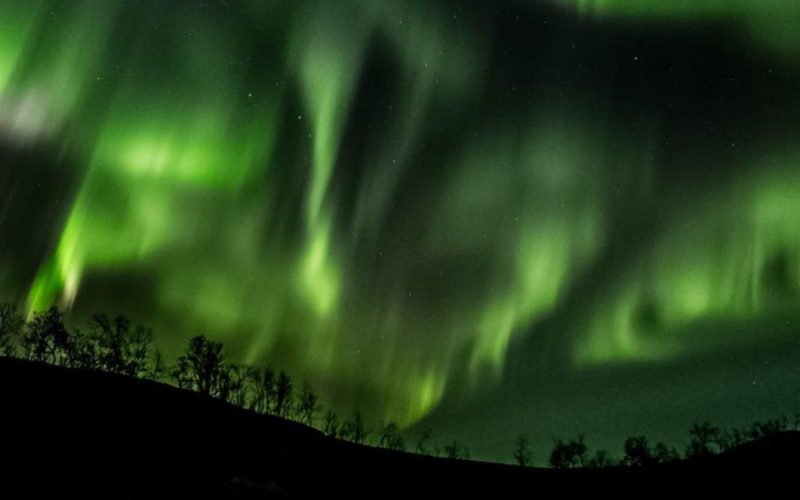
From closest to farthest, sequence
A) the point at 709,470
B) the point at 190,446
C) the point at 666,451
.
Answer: the point at 190,446, the point at 709,470, the point at 666,451

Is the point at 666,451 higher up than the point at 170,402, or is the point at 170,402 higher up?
the point at 666,451

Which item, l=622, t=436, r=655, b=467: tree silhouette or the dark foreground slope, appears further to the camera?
l=622, t=436, r=655, b=467: tree silhouette

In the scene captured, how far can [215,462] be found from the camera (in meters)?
42.2

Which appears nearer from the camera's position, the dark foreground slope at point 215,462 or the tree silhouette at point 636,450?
the dark foreground slope at point 215,462

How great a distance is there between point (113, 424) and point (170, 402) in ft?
39.9

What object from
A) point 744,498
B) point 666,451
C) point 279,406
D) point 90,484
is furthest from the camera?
point 666,451

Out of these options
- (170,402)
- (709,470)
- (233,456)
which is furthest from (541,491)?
(170,402)

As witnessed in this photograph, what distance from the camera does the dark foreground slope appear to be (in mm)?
34375

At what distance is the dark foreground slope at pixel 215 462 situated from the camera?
3438 centimetres

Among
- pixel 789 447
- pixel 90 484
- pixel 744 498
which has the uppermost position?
pixel 789 447

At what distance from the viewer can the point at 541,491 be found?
50.9 m

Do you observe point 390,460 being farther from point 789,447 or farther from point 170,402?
point 789,447

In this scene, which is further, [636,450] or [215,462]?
[636,450]

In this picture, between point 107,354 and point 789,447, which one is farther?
point 107,354
